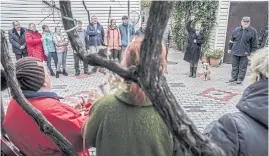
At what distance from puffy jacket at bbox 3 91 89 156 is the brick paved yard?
10.3 ft

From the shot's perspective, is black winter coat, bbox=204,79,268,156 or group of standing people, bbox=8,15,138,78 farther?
group of standing people, bbox=8,15,138,78

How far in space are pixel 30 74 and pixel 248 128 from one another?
1.43 meters

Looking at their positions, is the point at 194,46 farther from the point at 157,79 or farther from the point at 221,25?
the point at 157,79

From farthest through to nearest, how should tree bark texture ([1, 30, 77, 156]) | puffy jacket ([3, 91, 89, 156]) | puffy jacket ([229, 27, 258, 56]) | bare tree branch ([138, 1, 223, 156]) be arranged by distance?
1. puffy jacket ([229, 27, 258, 56])
2. puffy jacket ([3, 91, 89, 156])
3. tree bark texture ([1, 30, 77, 156])
4. bare tree branch ([138, 1, 223, 156])

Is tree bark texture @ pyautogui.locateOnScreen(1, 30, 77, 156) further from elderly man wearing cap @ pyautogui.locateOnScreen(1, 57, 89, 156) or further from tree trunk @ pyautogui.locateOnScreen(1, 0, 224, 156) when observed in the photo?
tree trunk @ pyautogui.locateOnScreen(1, 0, 224, 156)

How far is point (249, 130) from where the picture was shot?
1182mm

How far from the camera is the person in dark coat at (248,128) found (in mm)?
1175

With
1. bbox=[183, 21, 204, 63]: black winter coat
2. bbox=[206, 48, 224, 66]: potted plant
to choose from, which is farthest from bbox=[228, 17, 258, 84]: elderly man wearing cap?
bbox=[206, 48, 224, 66]: potted plant

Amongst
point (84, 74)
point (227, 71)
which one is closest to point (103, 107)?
point (84, 74)

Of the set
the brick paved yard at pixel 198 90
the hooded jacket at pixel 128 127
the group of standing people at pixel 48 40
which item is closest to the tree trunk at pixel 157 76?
the hooded jacket at pixel 128 127

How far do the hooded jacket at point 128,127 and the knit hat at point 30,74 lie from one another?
1.73 ft

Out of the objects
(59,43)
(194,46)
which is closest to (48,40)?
(59,43)

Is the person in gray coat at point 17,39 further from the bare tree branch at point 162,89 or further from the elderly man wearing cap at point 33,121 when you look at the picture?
the bare tree branch at point 162,89

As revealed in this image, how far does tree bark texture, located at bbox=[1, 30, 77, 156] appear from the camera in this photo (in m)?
1.40
